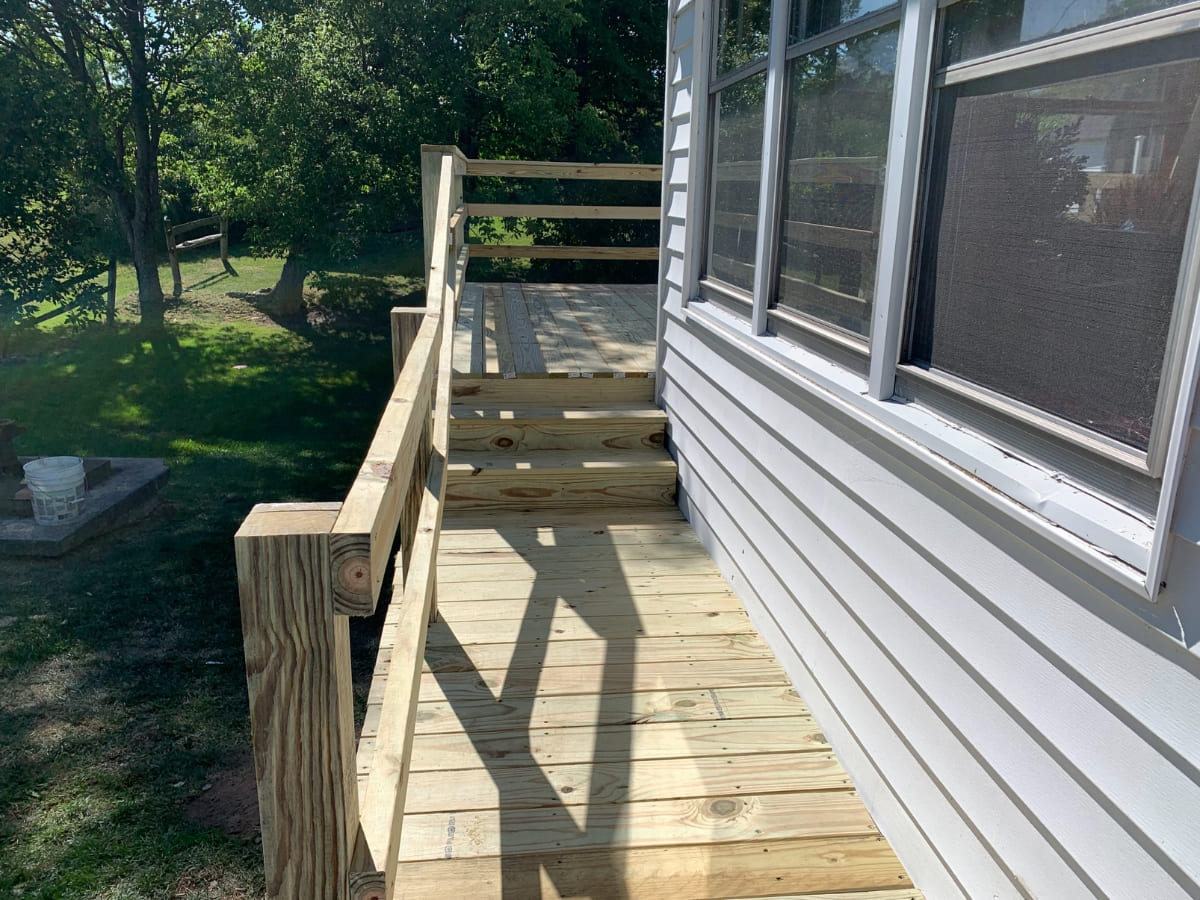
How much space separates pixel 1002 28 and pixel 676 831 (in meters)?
1.83

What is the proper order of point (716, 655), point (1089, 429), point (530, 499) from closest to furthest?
point (1089, 429), point (716, 655), point (530, 499)

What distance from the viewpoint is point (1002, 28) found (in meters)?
1.70

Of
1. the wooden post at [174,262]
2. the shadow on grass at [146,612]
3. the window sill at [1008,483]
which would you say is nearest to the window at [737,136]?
the window sill at [1008,483]

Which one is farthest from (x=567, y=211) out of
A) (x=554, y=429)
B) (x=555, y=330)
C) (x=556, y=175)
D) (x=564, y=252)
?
(x=554, y=429)

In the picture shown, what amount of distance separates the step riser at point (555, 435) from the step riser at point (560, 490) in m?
0.28

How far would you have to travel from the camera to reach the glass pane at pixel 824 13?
7.43 ft

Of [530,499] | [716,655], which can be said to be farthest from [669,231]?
[716,655]

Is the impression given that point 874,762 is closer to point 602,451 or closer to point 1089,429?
point 1089,429

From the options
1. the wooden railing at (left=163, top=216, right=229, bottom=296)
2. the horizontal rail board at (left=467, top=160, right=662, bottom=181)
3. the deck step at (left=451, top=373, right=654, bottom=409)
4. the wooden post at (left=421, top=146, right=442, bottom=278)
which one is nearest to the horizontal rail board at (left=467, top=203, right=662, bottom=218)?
the horizontal rail board at (left=467, top=160, right=662, bottom=181)

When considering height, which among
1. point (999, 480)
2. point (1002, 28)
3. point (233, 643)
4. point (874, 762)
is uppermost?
point (1002, 28)

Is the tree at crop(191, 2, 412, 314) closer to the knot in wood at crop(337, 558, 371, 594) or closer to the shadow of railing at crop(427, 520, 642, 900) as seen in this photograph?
the shadow of railing at crop(427, 520, 642, 900)

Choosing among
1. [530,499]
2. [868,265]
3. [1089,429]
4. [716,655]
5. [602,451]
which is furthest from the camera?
[602,451]

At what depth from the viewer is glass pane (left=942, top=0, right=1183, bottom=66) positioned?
4.60 ft

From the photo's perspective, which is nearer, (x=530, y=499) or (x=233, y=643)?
(x=530, y=499)
